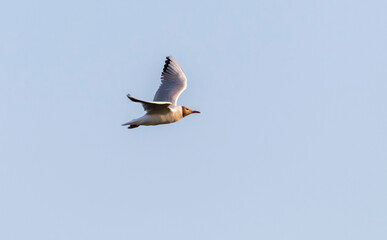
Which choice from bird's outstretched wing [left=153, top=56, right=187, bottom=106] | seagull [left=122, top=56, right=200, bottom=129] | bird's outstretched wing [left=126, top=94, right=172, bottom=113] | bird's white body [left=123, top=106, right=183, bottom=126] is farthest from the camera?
bird's outstretched wing [left=153, top=56, right=187, bottom=106]

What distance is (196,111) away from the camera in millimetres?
25875

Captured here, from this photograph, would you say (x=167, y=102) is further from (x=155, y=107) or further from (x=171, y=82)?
(x=171, y=82)

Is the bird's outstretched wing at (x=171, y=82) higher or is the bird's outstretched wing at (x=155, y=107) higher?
the bird's outstretched wing at (x=171, y=82)

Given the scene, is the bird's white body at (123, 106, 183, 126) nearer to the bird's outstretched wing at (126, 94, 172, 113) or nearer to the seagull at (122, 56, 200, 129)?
the seagull at (122, 56, 200, 129)

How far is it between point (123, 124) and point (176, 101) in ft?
9.56

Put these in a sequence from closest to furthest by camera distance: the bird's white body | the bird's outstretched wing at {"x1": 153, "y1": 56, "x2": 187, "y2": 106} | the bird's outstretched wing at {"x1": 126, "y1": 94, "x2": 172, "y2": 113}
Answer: the bird's outstretched wing at {"x1": 126, "y1": 94, "x2": 172, "y2": 113}
the bird's white body
the bird's outstretched wing at {"x1": 153, "y1": 56, "x2": 187, "y2": 106}

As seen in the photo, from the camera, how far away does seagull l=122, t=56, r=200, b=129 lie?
Answer: 2375 centimetres

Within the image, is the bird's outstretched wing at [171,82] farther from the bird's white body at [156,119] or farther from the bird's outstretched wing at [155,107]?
the bird's outstretched wing at [155,107]

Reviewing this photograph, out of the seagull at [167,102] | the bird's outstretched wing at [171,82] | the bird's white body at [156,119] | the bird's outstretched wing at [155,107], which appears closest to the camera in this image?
the bird's outstretched wing at [155,107]

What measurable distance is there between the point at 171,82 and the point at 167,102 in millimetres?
4440

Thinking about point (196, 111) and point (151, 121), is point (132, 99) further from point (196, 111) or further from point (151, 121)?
point (196, 111)

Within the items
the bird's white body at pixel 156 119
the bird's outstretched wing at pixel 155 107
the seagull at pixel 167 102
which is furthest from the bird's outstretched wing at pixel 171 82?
the bird's outstretched wing at pixel 155 107

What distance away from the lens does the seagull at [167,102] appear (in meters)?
23.8

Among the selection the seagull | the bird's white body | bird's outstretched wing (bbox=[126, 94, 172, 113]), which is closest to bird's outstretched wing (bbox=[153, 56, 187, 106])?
the seagull
